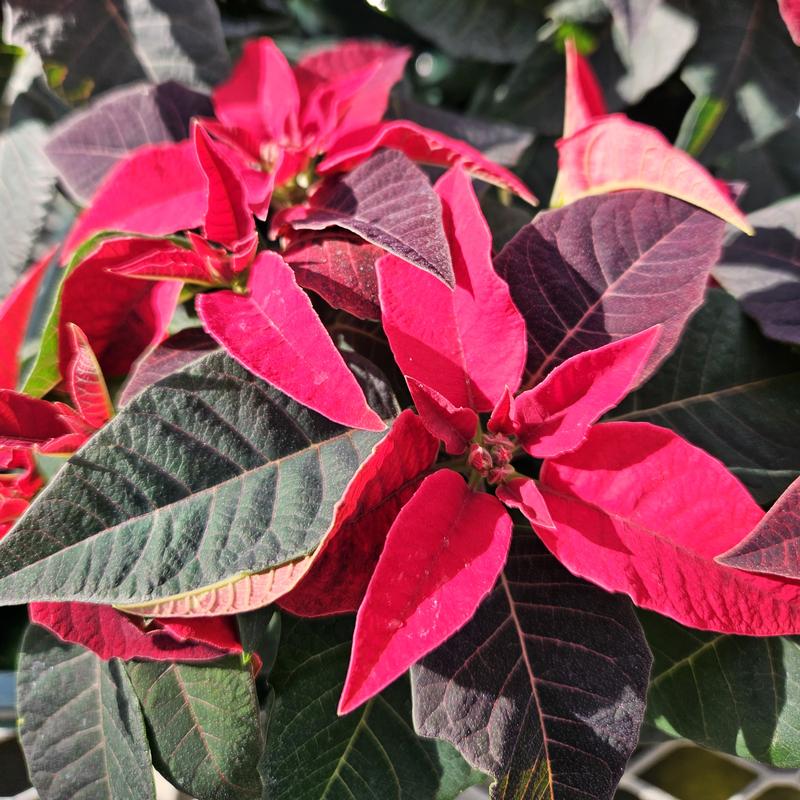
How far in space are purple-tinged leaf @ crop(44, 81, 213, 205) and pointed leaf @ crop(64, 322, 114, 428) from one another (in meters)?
0.19

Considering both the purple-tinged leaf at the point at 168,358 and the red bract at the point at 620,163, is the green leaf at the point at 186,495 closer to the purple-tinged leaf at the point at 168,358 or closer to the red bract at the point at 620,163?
the purple-tinged leaf at the point at 168,358

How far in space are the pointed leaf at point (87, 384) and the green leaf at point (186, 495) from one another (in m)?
0.07

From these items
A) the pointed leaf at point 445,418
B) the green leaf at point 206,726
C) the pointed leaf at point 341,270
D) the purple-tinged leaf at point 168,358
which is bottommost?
the green leaf at point 206,726

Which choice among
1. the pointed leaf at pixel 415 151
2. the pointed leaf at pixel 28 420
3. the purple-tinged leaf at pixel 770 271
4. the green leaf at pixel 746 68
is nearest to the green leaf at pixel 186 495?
the pointed leaf at pixel 28 420

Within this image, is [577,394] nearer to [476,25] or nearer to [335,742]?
[335,742]

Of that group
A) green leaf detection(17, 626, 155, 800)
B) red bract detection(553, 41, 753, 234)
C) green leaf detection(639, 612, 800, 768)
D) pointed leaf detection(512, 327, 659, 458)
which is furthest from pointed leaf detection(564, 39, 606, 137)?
green leaf detection(17, 626, 155, 800)

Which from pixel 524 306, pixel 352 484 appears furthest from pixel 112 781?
pixel 524 306

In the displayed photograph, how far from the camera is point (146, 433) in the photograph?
405 millimetres

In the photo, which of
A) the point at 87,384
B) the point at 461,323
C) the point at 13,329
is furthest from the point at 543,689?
the point at 13,329

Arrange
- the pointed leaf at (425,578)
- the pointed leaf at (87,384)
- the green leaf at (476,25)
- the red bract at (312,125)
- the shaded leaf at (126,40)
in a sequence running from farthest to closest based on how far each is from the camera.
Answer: the green leaf at (476,25)
the shaded leaf at (126,40)
the red bract at (312,125)
the pointed leaf at (87,384)
the pointed leaf at (425,578)

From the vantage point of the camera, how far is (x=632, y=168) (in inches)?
21.0

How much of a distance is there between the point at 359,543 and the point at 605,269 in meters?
0.23

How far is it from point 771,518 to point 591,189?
0.92 feet

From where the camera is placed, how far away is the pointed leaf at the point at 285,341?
0.38 meters
